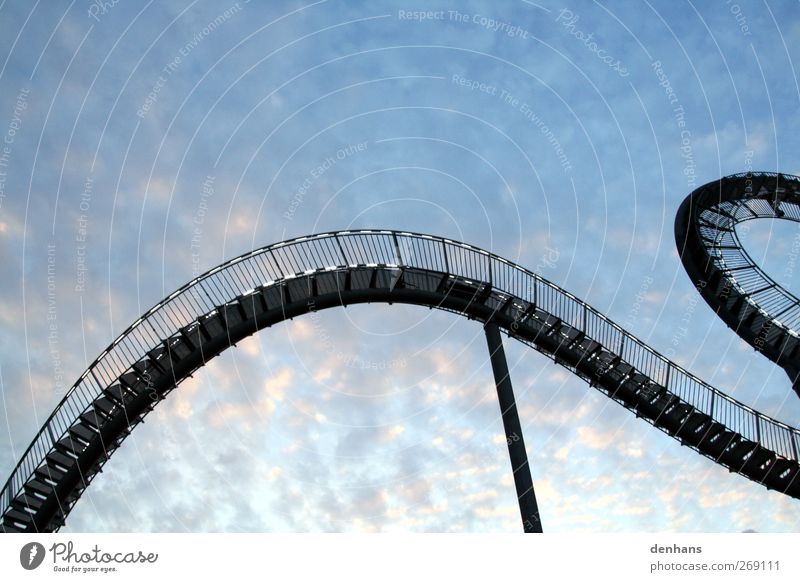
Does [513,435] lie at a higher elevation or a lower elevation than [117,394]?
lower

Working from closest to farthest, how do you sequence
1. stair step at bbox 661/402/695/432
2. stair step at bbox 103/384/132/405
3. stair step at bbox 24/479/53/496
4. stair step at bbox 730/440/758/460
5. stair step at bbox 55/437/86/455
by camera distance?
stair step at bbox 24/479/53/496 < stair step at bbox 55/437/86/455 < stair step at bbox 103/384/132/405 < stair step at bbox 661/402/695/432 < stair step at bbox 730/440/758/460

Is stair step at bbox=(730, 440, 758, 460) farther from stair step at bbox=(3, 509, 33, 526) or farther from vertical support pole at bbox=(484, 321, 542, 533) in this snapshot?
stair step at bbox=(3, 509, 33, 526)

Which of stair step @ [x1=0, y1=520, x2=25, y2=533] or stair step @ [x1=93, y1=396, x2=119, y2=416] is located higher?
stair step @ [x1=93, y1=396, x2=119, y2=416]

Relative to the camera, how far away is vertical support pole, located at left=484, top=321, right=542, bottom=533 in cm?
1733

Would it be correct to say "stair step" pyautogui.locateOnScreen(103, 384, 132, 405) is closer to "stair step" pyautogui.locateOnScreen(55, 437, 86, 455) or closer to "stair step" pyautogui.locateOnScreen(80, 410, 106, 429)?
"stair step" pyautogui.locateOnScreen(80, 410, 106, 429)

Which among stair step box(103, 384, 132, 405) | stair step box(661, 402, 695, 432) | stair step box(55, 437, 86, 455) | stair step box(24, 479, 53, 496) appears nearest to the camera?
stair step box(24, 479, 53, 496)

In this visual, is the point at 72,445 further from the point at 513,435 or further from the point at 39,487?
the point at 513,435

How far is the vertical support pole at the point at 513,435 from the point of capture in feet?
56.9

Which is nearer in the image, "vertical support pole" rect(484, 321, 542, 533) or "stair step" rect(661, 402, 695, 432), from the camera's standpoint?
"vertical support pole" rect(484, 321, 542, 533)

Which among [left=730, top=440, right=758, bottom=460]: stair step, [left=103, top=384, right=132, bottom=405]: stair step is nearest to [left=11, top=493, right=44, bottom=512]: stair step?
[left=103, top=384, right=132, bottom=405]: stair step

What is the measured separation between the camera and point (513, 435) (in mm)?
18547

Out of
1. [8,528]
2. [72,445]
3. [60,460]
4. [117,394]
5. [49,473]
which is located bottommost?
[8,528]

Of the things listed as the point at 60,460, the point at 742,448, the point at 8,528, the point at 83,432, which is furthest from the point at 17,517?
the point at 742,448

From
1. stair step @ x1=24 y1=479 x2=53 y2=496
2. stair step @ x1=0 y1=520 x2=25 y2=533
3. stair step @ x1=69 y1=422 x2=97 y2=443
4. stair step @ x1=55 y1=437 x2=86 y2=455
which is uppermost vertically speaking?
stair step @ x1=69 y1=422 x2=97 y2=443
